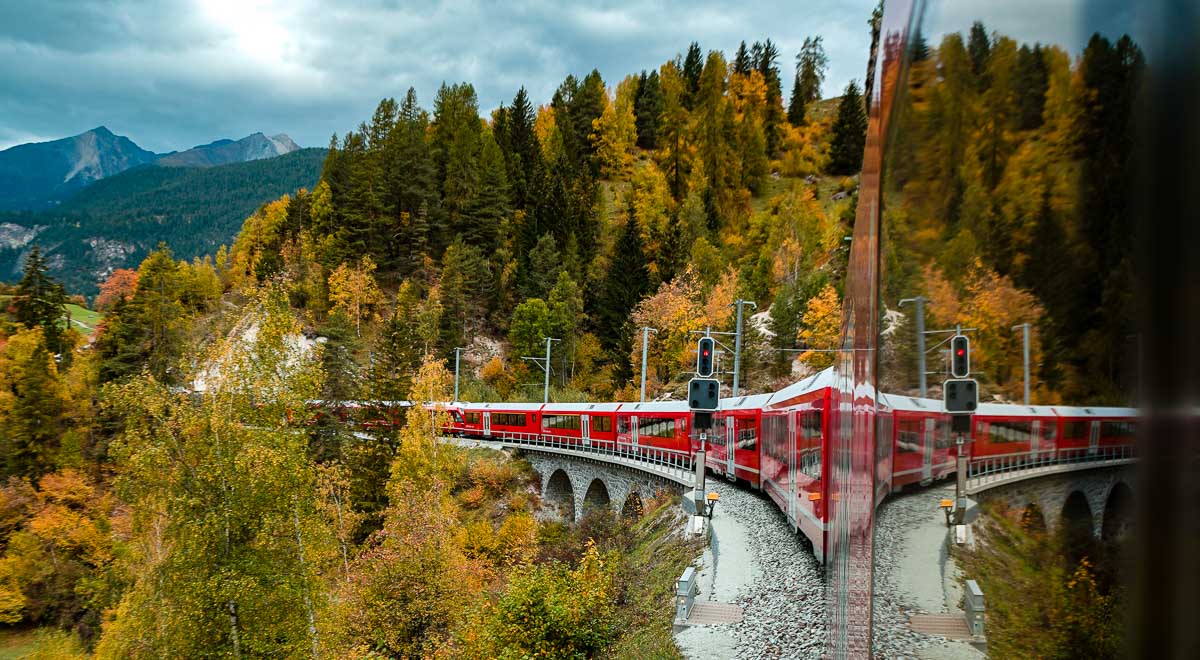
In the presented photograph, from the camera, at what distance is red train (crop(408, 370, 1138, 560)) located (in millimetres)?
444

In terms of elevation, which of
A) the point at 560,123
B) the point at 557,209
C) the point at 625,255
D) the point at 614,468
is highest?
the point at 560,123

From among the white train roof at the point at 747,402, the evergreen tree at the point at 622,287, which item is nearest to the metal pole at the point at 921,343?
the white train roof at the point at 747,402

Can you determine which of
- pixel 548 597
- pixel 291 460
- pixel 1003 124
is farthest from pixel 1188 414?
pixel 291 460

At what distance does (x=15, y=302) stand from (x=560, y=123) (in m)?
60.2

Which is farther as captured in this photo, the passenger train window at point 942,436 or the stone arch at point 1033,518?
the passenger train window at point 942,436

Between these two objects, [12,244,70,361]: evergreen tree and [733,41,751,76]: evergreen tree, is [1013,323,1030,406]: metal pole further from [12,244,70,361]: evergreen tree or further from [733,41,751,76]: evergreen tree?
[733,41,751,76]: evergreen tree

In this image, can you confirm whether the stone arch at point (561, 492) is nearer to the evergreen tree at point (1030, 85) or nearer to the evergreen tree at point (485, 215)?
the evergreen tree at point (1030, 85)

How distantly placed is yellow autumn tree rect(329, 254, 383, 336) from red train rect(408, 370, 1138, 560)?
3280 centimetres

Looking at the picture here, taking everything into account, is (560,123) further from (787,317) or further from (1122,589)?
(1122,589)

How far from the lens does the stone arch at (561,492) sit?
1551 inches

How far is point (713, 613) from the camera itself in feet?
41.7

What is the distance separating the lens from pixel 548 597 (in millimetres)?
14453

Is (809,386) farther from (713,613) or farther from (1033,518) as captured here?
(1033,518)

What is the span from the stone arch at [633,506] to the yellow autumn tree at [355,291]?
44.0 metres
